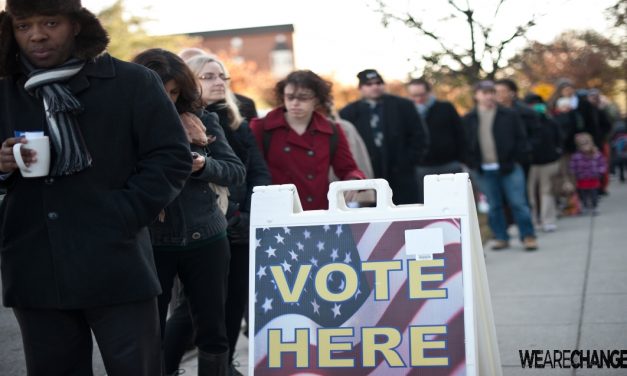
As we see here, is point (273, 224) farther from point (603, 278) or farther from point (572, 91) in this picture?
point (572, 91)

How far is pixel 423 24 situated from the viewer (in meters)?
12.4

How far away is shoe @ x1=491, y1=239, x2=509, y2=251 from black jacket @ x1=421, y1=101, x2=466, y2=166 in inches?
52.9

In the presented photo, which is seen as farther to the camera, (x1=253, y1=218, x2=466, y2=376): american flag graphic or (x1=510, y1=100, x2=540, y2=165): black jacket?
(x1=510, y1=100, x2=540, y2=165): black jacket

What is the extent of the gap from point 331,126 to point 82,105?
3034 millimetres

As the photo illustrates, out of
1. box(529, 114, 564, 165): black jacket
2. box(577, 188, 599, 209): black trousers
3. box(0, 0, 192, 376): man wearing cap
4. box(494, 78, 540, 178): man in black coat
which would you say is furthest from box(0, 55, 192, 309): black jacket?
box(577, 188, 599, 209): black trousers

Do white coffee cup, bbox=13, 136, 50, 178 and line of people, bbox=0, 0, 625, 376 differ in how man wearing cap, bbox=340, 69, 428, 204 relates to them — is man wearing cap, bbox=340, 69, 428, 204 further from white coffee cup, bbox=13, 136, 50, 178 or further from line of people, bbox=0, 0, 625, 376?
white coffee cup, bbox=13, 136, 50, 178

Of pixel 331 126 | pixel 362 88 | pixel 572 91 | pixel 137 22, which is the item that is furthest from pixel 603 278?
pixel 137 22

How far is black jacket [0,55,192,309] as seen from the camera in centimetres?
353

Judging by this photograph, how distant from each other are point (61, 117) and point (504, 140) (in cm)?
844

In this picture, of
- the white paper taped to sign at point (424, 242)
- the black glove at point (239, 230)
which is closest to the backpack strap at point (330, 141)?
the black glove at point (239, 230)

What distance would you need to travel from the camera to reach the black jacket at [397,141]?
9.31 m

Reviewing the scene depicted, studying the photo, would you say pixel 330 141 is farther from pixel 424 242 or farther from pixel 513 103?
pixel 513 103

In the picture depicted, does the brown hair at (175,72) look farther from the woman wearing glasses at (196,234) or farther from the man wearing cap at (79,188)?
the man wearing cap at (79,188)

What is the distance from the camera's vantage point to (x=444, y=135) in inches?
428
